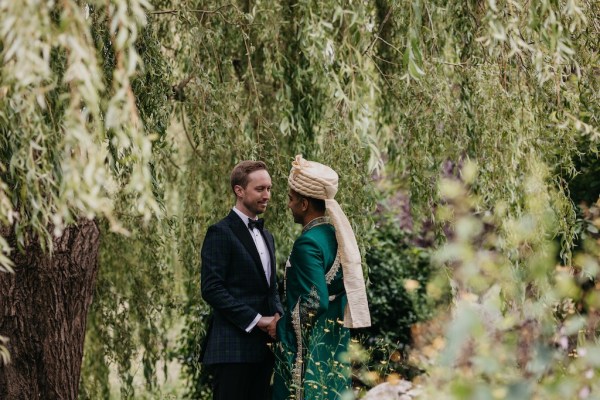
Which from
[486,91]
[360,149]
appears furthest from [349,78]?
[486,91]

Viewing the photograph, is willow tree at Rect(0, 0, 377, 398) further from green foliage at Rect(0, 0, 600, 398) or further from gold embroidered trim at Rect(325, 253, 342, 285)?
gold embroidered trim at Rect(325, 253, 342, 285)

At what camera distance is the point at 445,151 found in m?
4.83

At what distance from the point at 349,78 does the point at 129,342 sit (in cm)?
230

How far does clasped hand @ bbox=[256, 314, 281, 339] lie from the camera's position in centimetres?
398

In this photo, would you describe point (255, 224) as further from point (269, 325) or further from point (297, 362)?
point (297, 362)

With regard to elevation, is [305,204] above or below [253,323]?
above

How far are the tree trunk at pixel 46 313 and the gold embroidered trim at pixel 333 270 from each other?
1282mm

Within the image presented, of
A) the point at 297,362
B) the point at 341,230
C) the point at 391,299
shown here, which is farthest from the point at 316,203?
the point at 391,299

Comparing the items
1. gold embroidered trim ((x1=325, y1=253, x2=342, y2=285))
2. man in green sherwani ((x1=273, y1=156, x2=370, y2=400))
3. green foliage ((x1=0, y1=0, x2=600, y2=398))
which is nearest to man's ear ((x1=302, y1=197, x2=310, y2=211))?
man in green sherwani ((x1=273, y1=156, x2=370, y2=400))

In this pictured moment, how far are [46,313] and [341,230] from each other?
1.52 m

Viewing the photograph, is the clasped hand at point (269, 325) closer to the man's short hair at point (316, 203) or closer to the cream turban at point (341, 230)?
the cream turban at point (341, 230)

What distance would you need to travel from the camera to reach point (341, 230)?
385 centimetres

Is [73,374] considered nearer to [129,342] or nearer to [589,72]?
[129,342]

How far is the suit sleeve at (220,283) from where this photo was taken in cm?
397
